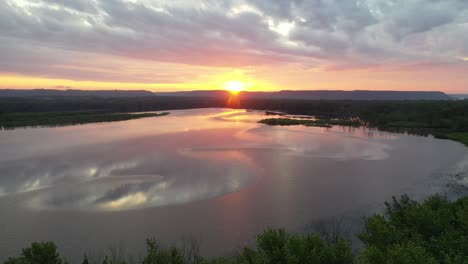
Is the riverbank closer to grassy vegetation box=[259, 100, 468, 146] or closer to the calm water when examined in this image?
grassy vegetation box=[259, 100, 468, 146]

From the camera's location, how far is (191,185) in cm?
2962

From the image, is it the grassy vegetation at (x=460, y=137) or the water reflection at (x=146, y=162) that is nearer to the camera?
the water reflection at (x=146, y=162)

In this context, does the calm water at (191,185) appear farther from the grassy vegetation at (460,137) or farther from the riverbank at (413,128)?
the riverbank at (413,128)

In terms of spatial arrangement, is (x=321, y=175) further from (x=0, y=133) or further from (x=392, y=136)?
(x=0, y=133)

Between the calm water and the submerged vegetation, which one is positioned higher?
the submerged vegetation

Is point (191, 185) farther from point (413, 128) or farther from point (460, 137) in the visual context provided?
point (413, 128)

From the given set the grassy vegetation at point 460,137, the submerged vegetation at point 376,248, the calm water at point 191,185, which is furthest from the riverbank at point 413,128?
the submerged vegetation at point 376,248

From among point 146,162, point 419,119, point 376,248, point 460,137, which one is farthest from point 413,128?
point 376,248

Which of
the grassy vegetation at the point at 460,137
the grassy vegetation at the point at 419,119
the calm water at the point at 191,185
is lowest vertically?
the calm water at the point at 191,185

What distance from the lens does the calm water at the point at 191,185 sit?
67.9 ft

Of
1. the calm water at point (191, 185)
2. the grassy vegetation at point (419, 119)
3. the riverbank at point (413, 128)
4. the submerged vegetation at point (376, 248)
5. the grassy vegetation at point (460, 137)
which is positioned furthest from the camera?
the grassy vegetation at point (419, 119)

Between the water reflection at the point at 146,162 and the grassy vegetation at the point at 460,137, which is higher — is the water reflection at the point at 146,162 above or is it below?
below

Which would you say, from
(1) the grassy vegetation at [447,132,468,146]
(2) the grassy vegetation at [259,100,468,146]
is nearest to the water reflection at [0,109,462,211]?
(1) the grassy vegetation at [447,132,468,146]

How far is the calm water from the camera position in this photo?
67.9ft
